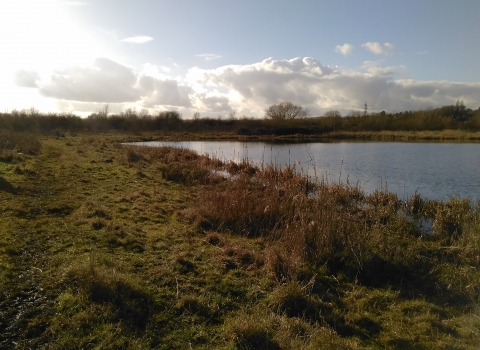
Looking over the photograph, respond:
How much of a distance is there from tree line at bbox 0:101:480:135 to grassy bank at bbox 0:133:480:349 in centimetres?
4715

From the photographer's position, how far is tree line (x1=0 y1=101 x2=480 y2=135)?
178ft

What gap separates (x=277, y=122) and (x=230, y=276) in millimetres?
61728

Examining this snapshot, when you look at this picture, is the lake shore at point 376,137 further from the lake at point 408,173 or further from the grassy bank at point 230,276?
the grassy bank at point 230,276

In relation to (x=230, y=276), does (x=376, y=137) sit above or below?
above

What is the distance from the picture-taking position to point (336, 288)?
17.3ft

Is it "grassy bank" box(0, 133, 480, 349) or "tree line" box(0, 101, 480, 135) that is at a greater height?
"tree line" box(0, 101, 480, 135)

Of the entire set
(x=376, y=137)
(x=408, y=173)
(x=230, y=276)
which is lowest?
(x=230, y=276)

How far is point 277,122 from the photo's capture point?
6550cm

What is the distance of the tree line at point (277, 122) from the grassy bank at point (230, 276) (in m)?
47.1

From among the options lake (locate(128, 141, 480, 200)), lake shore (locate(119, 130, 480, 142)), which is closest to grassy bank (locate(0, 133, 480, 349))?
lake (locate(128, 141, 480, 200))

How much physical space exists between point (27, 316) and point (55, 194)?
700cm

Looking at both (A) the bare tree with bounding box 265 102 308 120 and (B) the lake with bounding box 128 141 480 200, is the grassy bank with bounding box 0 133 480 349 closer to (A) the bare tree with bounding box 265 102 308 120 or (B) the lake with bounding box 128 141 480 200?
(B) the lake with bounding box 128 141 480 200

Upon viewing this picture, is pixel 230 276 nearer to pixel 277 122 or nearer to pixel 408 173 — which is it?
pixel 408 173

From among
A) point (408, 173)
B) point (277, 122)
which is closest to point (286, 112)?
point (277, 122)
